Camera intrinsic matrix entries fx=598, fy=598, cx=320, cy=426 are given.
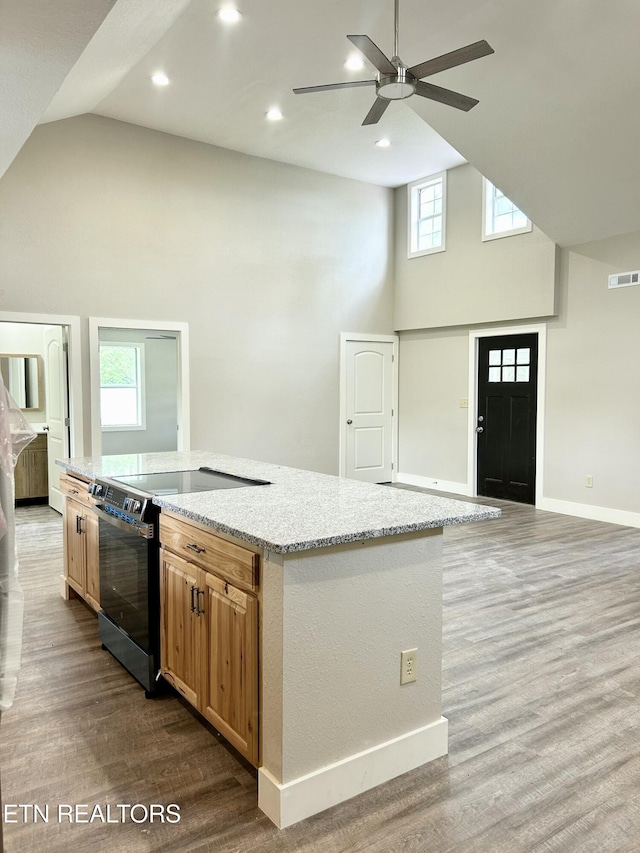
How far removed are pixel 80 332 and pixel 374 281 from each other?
154 inches

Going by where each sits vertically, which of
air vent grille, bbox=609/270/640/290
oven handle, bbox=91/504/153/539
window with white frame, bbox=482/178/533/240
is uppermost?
window with white frame, bbox=482/178/533/240

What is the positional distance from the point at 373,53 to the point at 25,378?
5.57 meters

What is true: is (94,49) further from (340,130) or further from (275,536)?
(275,536)

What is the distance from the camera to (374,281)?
318 inches

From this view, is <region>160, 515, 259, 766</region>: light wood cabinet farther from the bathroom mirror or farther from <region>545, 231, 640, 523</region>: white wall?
the bathroom mirror

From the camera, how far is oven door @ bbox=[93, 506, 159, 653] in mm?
2488

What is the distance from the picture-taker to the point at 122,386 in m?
8.47

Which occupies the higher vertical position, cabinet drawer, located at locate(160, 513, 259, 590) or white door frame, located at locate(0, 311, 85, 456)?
white door frame, located at locate(0, 311, 85, 456)

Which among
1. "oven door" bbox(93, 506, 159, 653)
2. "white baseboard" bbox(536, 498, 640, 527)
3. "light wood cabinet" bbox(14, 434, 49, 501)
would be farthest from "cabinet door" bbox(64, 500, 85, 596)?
"white baseboard" bbox(536, 498, 640, 527)

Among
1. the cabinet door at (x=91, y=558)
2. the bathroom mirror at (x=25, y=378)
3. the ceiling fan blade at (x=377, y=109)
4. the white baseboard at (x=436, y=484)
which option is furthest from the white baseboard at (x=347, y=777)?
the bathroom mirror at (x=25, y=378)

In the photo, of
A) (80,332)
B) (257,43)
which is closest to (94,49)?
(257,43)

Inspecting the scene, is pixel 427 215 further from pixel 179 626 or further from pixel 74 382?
pixel 179 626

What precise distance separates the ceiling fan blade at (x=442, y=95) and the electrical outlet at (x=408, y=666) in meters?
3.01

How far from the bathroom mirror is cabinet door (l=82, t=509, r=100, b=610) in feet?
14.2
